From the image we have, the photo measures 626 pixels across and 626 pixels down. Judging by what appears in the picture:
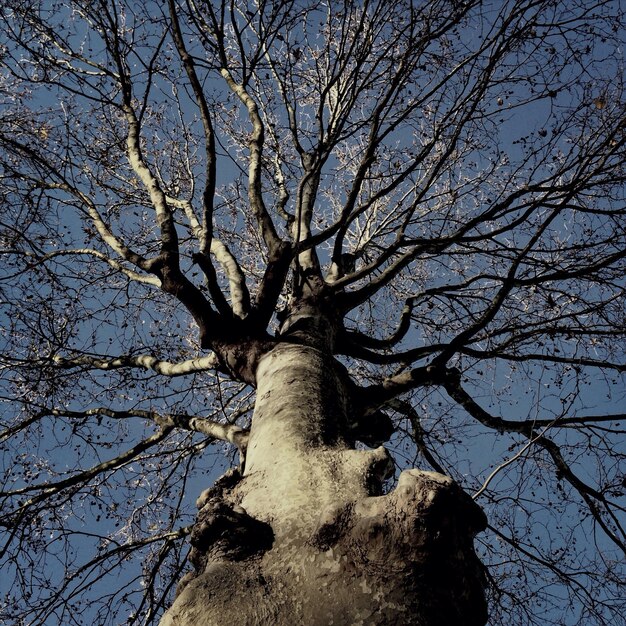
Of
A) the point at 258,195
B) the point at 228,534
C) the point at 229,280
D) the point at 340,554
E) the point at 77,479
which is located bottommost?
the point at 340,554

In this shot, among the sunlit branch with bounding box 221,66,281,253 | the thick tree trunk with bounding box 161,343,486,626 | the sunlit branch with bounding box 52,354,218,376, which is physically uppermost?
the sunlit branch with bounding box 221,66,281,253

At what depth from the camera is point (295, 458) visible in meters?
1.83

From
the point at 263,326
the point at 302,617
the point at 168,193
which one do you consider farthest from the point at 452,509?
Answer: the point at 168,193

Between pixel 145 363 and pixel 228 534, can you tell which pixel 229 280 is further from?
pixel 228 534

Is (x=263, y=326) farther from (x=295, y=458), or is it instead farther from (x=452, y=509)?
(x=452, y=509)

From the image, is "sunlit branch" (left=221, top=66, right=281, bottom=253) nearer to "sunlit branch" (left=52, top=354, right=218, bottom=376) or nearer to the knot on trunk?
"sunlit branch" (left=52, top=354, right=218, bottom=376)

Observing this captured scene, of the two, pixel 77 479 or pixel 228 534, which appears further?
pixel 77 479

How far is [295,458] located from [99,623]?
10.6 ft

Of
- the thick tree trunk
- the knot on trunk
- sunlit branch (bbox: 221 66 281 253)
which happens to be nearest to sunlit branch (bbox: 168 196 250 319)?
sunlit branch (bbox: 221 66 281 253)

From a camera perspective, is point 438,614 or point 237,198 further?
point 237,198

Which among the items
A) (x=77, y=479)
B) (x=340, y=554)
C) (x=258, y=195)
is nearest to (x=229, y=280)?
(x=258, y=195)

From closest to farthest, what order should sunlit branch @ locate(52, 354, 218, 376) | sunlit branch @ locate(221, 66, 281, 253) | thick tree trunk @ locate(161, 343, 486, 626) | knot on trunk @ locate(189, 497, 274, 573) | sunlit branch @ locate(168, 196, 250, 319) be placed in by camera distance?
thick tree trunk @ locate(161, 343, 486, 626)
knot on trunk @ locate(189, 497, 274, 573)
sunlit branch @ locate(168, 196, 250, 319)
sunlit branch @ locate(52, 354, 218, 376)
sunlit branch @ locate(221, 66, 281, 253)

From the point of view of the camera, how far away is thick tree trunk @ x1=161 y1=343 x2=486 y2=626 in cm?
119

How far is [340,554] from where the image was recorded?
129 cm
